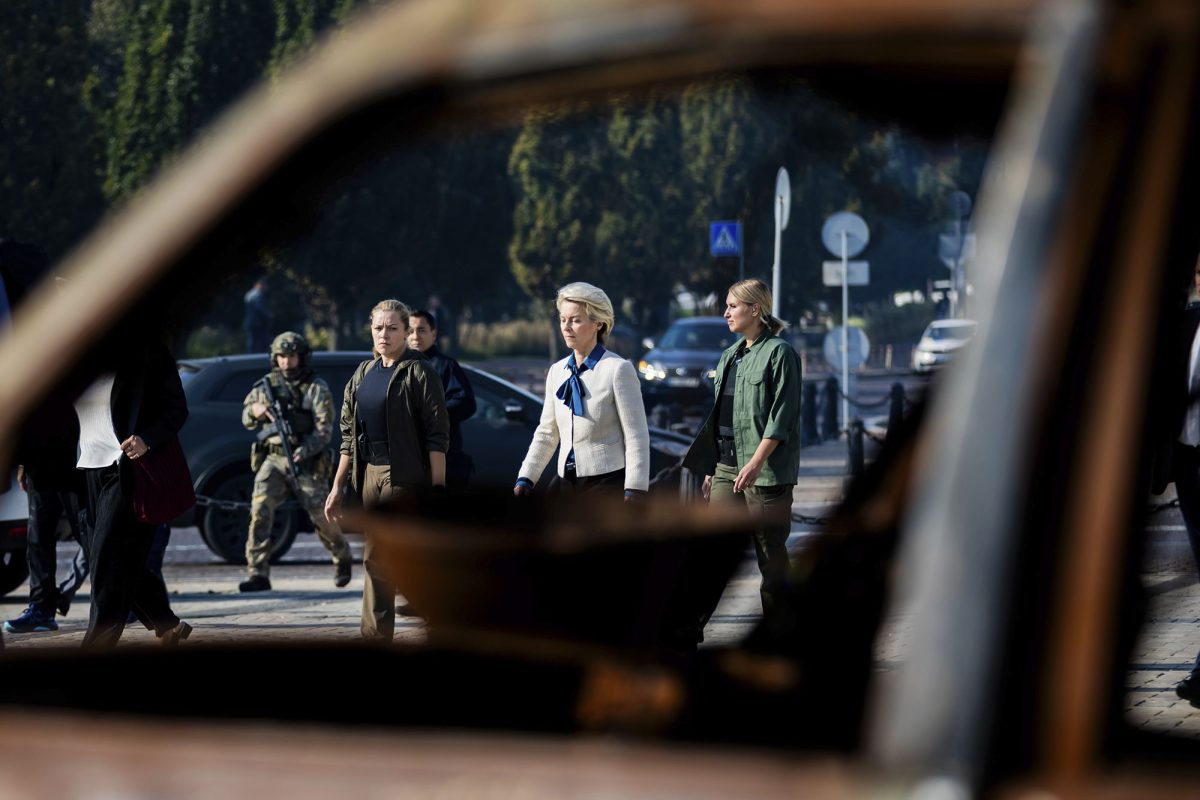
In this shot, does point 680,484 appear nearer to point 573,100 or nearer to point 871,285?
point 871,285

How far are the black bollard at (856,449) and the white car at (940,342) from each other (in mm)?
463

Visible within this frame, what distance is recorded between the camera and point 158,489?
7488 millimetres

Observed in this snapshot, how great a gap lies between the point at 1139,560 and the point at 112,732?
97 centimetres

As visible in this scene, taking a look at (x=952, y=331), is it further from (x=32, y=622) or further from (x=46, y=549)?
(x=46, y=549)

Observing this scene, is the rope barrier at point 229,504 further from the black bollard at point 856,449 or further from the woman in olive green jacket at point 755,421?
the black bollard at point 856,449

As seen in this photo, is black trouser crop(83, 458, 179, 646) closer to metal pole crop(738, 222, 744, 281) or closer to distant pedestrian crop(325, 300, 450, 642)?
distant pedestrian crop(325, 300, 450, 642)

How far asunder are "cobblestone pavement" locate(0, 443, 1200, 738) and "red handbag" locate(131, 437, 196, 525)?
44cm

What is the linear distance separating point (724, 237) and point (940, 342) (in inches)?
15.5

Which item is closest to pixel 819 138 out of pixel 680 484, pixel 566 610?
pixel 566 610

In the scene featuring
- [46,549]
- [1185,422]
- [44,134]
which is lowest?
[46,549]

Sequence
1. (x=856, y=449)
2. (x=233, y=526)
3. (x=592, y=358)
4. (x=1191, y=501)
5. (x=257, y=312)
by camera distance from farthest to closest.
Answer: (x=233, y=526) → (x=592, y=358) → (x=1191, y=501) → (x=856, y=449) → (x=257, y=312)

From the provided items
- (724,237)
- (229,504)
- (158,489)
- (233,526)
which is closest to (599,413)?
(158,489)

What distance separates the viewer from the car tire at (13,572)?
10.2 meters

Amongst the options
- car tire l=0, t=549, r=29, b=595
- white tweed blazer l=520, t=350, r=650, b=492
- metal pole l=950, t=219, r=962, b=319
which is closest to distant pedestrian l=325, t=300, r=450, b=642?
white tweed blazer l=520, t=350, r=650, b=492
